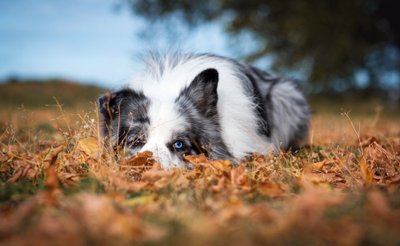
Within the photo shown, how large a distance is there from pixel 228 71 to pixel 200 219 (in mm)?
2956

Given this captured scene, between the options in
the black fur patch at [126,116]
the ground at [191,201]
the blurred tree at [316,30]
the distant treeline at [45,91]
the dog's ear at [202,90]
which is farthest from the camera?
the distant treeline at [45,91]

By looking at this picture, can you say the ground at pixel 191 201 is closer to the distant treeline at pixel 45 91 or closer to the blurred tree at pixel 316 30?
the blurred tree at pixel 316 30

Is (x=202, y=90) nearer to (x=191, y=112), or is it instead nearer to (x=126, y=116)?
(x=191, y=112)

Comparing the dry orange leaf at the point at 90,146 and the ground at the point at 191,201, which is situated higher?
the dry orange leaf at the point at 90,146

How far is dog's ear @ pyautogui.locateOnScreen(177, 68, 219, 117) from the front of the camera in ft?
13.6

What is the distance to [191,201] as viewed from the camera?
8.87ft

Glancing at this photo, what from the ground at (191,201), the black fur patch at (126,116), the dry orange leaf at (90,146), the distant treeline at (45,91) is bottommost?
the distant treeline at (45,91)

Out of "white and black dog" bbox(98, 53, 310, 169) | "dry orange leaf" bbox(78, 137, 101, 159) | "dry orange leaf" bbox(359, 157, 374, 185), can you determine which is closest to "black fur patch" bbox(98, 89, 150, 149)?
"white and black dog" bbox(98, 53, 310, 169)

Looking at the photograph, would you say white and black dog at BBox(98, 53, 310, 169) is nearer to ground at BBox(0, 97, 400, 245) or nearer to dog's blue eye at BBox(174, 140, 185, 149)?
dog's blue eye at BBox(174, 140, 185, 149)

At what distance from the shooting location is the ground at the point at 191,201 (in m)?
1.98

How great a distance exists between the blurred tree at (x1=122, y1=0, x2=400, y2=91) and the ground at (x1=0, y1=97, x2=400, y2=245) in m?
11.9

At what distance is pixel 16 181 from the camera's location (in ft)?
10.6

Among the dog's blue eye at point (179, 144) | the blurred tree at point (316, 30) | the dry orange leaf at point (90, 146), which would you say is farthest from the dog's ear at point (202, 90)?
the blurred tree at point (316, 30)

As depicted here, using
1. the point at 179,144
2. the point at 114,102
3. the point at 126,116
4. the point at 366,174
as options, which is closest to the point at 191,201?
A: the point at 179,144
